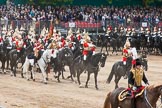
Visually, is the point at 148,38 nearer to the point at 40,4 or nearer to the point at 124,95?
the point at 40,4

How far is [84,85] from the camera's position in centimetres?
3103

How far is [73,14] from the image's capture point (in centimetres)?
5588

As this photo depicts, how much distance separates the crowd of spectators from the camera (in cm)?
5288

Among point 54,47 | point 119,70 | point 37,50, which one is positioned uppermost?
point 54,47

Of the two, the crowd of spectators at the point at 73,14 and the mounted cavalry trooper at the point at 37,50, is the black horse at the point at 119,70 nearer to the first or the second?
the mounted cavalry trooper at the point at 37,50

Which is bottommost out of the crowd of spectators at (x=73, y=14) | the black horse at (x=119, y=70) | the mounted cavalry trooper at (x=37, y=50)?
the black horse at (x=119, y=70)

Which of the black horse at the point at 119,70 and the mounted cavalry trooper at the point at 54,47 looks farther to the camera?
the mounted cavalry trooper at the point at 54,47

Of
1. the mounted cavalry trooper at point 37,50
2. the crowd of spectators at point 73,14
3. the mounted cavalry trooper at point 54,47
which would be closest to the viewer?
the mounted cavalry trooper at point 37,50

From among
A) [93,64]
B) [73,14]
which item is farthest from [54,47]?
[73,14]

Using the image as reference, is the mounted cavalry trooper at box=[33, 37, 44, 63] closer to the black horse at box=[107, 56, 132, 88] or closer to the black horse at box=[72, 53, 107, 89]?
the black horse at box=[72, 53, 107, 89]

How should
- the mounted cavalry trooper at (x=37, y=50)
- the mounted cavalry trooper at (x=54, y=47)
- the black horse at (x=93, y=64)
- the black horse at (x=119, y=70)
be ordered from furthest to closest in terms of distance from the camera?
the mounted cavalry trooper at (x=54, y=47) → the mounted cavalry trooper at (x=37, y=50) → the black horse at (x=93, y=64) → the black horse at (x=119, y=70)

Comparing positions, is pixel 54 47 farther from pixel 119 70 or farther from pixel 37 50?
pixel 119 70

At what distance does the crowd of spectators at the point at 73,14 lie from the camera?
52875mm

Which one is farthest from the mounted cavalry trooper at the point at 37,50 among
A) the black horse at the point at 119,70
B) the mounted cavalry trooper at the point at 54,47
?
the black horse at the point at 119,70
